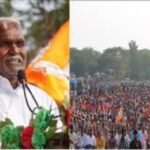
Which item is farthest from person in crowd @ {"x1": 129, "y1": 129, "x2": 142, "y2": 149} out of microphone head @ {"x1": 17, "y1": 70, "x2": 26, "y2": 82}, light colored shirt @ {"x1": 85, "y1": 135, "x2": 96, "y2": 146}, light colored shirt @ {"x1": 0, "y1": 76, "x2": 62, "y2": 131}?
microphone head @ {"x1": 17, "y1": 70, "x2": 26, "y2": 82}

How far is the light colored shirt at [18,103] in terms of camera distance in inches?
106

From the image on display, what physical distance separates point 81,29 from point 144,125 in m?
0.74

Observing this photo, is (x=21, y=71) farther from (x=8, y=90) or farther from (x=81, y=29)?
(x=81, y=29)

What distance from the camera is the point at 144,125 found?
2707mm

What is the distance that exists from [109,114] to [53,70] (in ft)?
1.52

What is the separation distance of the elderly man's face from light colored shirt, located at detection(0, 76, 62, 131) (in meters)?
0.08

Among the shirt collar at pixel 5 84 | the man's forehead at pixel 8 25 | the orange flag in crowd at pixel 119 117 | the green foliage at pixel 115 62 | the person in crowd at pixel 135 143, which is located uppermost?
the man's forehead at pixel 8 25

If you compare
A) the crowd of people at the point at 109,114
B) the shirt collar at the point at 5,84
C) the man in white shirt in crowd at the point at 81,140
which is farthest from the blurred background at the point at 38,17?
the man in white shirt in crowd at the point at 81,140

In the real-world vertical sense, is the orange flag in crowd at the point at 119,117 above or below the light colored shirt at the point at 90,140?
above

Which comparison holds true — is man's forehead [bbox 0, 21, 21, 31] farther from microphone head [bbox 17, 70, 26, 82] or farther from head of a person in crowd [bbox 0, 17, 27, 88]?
microphone head [bbox 17, 70, 26, 82]

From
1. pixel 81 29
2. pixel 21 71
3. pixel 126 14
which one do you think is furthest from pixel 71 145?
pixel 126 14

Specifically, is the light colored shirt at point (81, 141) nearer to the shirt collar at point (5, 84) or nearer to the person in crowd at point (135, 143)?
the person in crowd at point (135, 143)

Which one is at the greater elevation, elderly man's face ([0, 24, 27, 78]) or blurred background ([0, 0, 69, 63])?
blurred background ([0, 0, 69, 63])

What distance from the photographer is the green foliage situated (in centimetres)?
269
